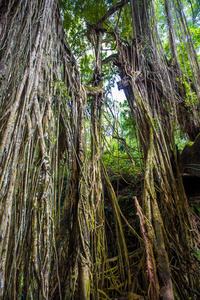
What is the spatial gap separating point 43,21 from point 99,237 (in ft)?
7.22

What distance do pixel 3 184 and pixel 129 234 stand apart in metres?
2.37

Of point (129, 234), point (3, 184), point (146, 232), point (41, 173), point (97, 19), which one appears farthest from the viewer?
point (97, 19)

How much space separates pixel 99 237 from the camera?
1.93 metres

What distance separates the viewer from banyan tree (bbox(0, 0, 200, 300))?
3.63 feet

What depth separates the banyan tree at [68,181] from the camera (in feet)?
3.63

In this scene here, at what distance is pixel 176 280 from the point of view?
79.0 inches

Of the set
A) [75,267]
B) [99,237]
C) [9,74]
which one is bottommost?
[75,267]

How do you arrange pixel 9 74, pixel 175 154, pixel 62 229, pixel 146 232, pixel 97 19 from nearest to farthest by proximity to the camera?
pixel 9 74, pixel 62 229, pixel 146 232, pixel 175 154, pixel 97 19

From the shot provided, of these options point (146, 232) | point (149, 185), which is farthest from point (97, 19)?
point (146, 232)

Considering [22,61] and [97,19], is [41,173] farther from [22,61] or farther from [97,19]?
[97,19]

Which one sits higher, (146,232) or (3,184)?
(3,184)

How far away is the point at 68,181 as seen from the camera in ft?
5.86

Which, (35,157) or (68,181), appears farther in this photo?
(68,181)

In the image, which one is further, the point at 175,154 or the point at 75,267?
the point at 175,154
